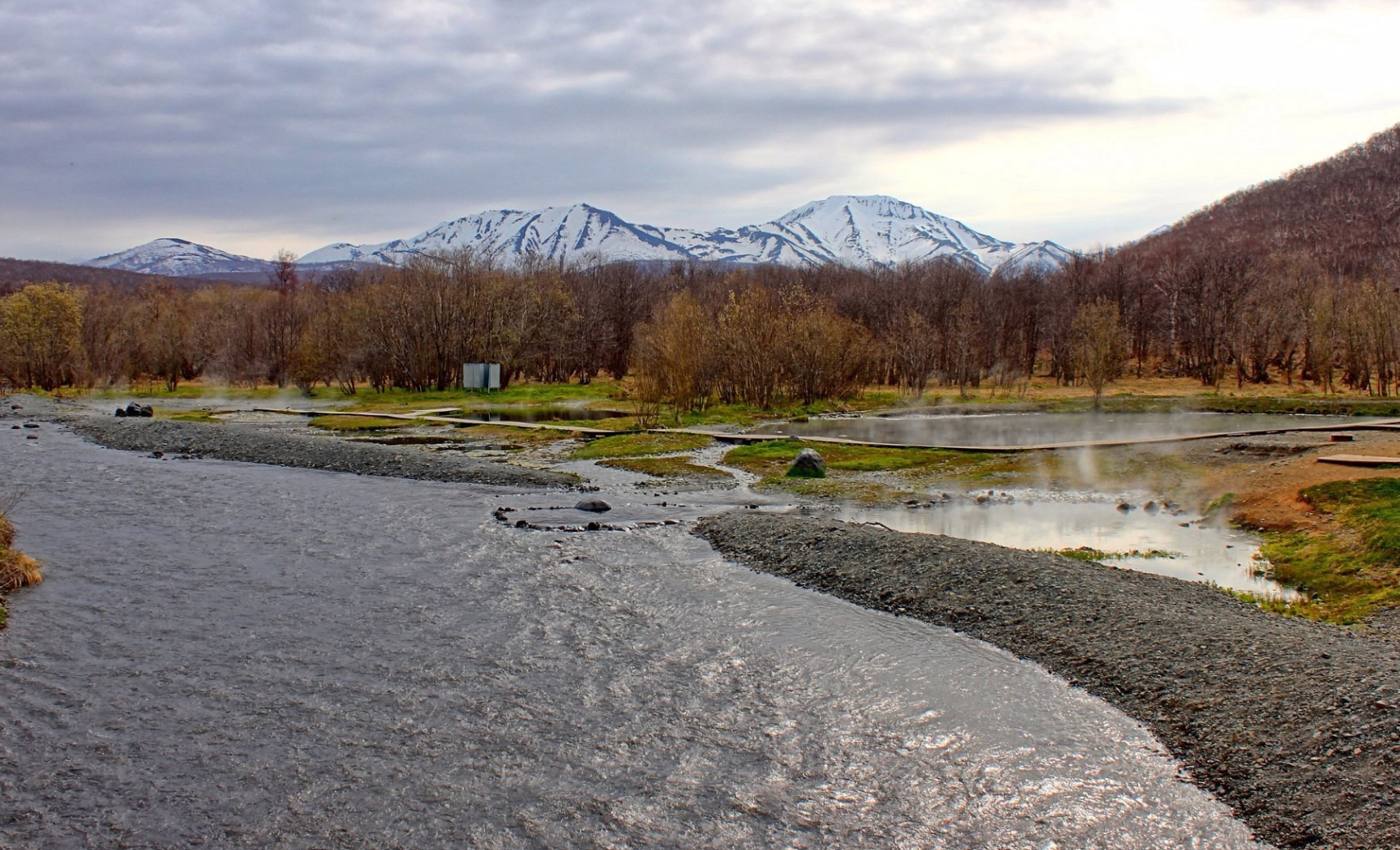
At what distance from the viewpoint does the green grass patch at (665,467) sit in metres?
33.9

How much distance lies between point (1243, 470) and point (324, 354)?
73036 millimetres

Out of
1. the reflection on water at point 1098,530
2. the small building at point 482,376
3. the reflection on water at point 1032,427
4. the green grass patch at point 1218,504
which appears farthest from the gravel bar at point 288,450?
the small building at point 482,376

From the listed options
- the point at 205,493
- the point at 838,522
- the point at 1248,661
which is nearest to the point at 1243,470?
the point at 838,522

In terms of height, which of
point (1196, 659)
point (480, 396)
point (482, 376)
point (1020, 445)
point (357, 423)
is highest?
point (482, 376)

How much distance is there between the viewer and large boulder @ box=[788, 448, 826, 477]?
106ft

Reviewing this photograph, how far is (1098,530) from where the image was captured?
2317cm

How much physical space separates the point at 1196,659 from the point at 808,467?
19751 millimetres

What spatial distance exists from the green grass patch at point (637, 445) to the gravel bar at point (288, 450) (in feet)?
16.3

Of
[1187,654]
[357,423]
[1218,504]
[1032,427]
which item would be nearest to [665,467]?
[1218,504]

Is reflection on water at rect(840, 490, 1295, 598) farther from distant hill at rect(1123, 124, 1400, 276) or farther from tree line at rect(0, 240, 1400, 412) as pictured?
distant hill at rect(1123, 124, 1400, 276)

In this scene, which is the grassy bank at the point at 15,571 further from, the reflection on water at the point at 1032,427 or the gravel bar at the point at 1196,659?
the reflection on water at the point at 1032,427

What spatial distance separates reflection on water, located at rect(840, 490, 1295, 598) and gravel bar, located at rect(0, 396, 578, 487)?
12680 mm

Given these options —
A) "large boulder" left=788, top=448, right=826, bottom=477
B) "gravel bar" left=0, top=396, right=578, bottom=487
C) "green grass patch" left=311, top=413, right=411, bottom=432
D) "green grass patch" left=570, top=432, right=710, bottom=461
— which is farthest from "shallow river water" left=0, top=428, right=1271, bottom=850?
"green grass patch" left=311, top=413, right=411, bottom=432

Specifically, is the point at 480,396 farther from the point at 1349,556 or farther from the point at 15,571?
the point at 1349,556
